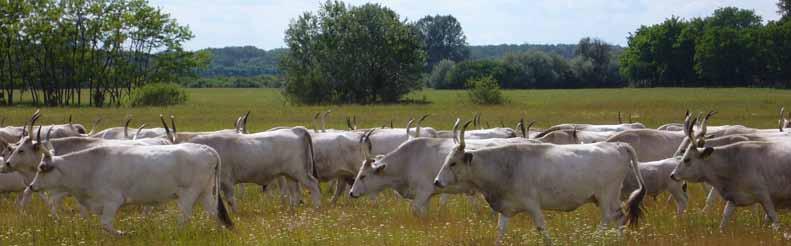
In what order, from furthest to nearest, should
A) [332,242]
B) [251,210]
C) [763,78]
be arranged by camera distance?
[763,78], [251,210], [332,242]

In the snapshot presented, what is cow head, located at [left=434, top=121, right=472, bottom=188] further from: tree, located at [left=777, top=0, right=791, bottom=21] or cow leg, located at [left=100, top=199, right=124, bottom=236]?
tree, located at [left=777, top=0, right=791, bottom=21]

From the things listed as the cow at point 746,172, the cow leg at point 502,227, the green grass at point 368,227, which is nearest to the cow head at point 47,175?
the green grass at point 368,227

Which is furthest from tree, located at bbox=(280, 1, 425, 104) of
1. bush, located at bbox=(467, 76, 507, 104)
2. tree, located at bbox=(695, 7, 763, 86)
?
tree, located at bbox=(695, 7, 763, 86)

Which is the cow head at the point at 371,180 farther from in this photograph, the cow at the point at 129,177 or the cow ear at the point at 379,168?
the cow at the point at 129,177

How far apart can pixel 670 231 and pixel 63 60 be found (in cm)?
7000

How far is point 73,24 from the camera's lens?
255 feet

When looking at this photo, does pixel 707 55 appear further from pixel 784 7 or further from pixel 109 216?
pixel 109 216

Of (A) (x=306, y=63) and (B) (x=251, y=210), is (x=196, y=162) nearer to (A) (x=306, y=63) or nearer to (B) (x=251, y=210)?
(B) (x=251, y=210)

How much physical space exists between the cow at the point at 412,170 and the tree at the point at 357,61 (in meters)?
59.6

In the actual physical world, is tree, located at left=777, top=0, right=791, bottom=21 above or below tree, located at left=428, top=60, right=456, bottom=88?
above

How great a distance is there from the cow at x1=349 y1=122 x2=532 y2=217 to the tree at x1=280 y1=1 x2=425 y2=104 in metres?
59.6

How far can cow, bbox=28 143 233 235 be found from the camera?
14477 mm

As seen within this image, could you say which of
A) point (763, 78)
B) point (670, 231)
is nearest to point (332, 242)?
point (670, 231)

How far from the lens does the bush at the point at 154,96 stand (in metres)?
69.5
